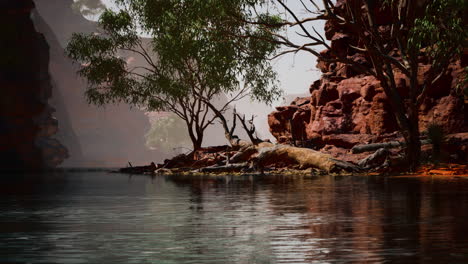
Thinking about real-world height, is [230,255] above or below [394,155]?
below

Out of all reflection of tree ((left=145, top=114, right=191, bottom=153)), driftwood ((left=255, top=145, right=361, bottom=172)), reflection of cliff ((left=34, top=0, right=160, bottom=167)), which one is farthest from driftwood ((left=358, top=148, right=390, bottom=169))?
reflection of tree ((left=145, top=114, right=191, bottom=153))

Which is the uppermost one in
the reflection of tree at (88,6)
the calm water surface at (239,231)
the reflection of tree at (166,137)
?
the reflection of tree at (88,6)

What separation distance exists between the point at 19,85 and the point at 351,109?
3222 centimetres

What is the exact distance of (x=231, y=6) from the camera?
30.1 meters

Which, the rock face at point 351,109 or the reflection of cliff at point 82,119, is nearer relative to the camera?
the rock face at point 351,109

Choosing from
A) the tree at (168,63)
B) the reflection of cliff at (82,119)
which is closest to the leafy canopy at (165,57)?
the tree at (168,63)

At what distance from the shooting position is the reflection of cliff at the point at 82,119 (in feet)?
385

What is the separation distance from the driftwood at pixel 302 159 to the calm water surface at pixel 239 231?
53.5 feet

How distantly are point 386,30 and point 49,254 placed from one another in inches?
1531

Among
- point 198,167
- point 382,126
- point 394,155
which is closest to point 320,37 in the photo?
point 394,155

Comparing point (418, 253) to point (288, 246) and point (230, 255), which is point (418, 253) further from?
point (230, 255)

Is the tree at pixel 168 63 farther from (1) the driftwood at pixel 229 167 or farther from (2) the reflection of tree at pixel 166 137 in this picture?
(2) the reflection of tree at pixel 166 137

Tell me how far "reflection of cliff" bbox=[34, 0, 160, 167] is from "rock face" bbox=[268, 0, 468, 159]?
72.0 metres

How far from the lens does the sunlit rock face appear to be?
56469mm
